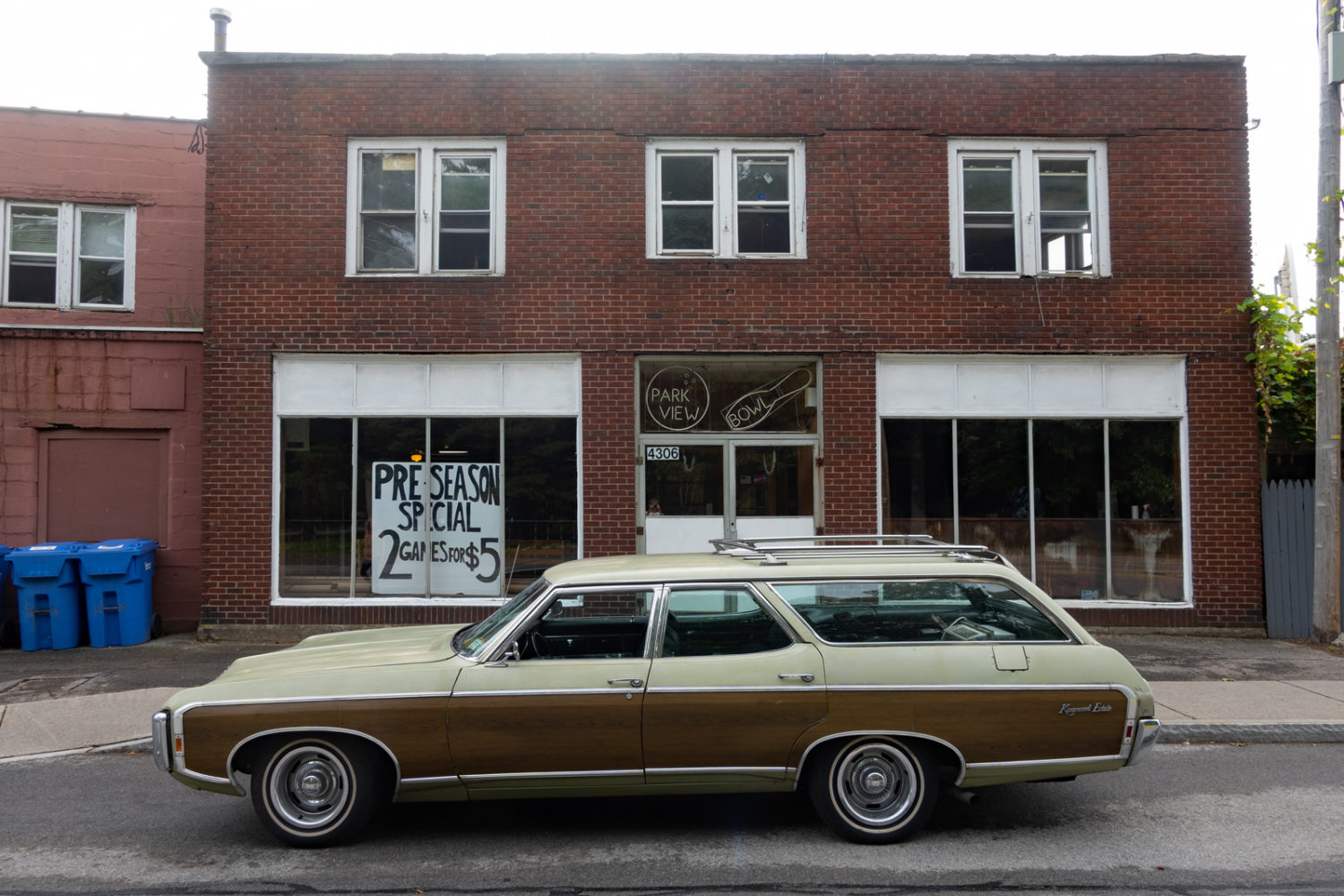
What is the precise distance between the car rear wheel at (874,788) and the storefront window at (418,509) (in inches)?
257

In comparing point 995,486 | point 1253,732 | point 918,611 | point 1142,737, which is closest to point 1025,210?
point 995,486

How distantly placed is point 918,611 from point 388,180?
341 inches

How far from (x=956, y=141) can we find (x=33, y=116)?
1127cm

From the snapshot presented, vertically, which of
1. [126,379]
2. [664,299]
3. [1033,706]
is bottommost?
[1033,706]

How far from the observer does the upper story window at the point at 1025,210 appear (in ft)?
37.9

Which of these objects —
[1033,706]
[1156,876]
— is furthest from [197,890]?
[1156,876]

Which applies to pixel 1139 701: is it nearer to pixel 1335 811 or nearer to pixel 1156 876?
pixel 1156 876

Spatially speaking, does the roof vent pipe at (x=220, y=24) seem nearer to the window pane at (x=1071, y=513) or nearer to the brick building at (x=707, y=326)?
the brick building at (x=707, y=326)

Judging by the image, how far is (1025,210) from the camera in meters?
11.5

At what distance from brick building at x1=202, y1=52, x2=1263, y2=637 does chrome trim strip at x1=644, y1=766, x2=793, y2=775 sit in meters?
6.24

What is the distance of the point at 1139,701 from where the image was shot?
5.03 metres

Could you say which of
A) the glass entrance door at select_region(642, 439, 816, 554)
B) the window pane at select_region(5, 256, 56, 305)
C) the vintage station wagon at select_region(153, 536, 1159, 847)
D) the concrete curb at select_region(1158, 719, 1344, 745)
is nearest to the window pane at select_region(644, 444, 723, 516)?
the glass entrance door at select_region(642, 439, 816, 554)

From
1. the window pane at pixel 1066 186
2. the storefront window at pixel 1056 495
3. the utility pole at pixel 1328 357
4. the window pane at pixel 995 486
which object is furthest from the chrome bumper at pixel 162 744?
the utility pole at pixel 1328 357

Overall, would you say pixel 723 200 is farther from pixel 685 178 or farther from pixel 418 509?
pixel 418 509
